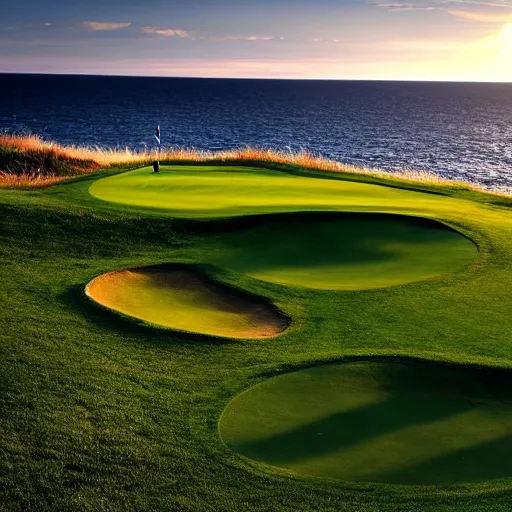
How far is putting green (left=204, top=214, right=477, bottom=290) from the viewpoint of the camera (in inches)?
453

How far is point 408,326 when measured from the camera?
363 inches

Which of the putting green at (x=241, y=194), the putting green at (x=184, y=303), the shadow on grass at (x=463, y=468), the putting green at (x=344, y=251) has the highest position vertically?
the putting green at (x=241, y=194)

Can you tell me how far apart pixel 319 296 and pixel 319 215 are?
363 cm

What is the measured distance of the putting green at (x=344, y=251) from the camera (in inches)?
453

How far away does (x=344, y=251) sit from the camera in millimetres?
12781

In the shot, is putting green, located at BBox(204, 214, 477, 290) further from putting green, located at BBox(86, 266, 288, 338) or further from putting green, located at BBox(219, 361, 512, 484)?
putting green, located at BBox(219, 361, 512, 484)

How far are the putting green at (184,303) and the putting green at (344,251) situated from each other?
935 mm

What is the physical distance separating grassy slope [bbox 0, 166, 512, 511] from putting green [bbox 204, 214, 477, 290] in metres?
0.46

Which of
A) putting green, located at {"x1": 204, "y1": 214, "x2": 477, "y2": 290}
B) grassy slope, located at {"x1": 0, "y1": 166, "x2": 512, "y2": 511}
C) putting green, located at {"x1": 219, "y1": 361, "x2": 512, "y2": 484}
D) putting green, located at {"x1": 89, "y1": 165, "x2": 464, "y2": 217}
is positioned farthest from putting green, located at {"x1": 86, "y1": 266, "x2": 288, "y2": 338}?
putting green, located at {"x1": 89, "y1": 165, "x2": 464, "y2": 217}

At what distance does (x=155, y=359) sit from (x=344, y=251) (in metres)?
5.61

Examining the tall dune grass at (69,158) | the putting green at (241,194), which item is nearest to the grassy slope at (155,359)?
the putting green at (241,194)

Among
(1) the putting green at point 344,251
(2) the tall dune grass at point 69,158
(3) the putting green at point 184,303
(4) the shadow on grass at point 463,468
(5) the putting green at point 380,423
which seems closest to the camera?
(4) the shadow on grass at point 463,468

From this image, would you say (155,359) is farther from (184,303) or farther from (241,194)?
(241,194)

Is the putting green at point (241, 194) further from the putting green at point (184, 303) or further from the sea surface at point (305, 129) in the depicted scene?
the sea surface at point (305, 129)
